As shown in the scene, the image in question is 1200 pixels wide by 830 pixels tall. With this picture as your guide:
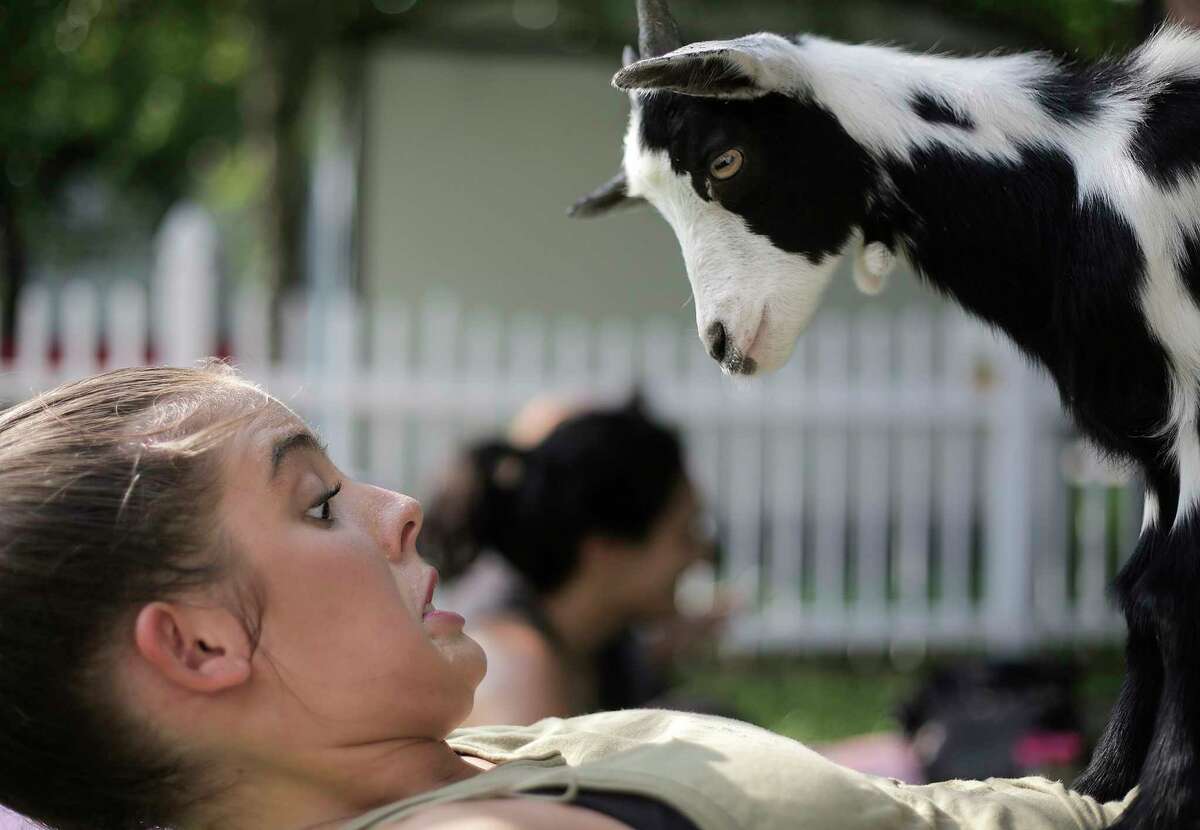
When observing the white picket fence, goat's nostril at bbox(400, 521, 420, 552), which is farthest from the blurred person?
the white picket fence

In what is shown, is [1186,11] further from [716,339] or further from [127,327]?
[127,327]

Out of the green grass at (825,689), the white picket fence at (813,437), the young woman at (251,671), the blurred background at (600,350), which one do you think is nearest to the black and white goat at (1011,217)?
the young woman at (251,671)

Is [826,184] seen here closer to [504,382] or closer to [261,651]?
[261,651]

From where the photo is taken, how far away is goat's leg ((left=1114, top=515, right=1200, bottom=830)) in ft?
3.89

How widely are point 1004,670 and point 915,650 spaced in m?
3.24

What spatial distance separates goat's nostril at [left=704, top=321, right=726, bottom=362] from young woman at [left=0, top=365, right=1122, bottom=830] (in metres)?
0.37

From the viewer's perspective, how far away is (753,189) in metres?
1.48

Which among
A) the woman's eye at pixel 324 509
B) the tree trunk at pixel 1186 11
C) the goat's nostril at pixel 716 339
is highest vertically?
the tree trunk at pixel 1186 11

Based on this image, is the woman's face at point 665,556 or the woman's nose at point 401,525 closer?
the woman's nose at point 401,525

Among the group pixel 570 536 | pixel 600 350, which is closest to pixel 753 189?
pixel 570 536

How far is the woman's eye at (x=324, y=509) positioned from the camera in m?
1.45

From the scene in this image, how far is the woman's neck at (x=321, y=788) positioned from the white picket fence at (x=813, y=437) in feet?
15.6

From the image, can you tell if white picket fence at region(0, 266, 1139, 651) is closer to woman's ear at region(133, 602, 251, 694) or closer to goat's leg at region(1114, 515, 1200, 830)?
woman's ear at region(133, 602, 251, 694)

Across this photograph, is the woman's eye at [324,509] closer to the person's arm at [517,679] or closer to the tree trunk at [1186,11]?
the tree trunk at [1186,11]
